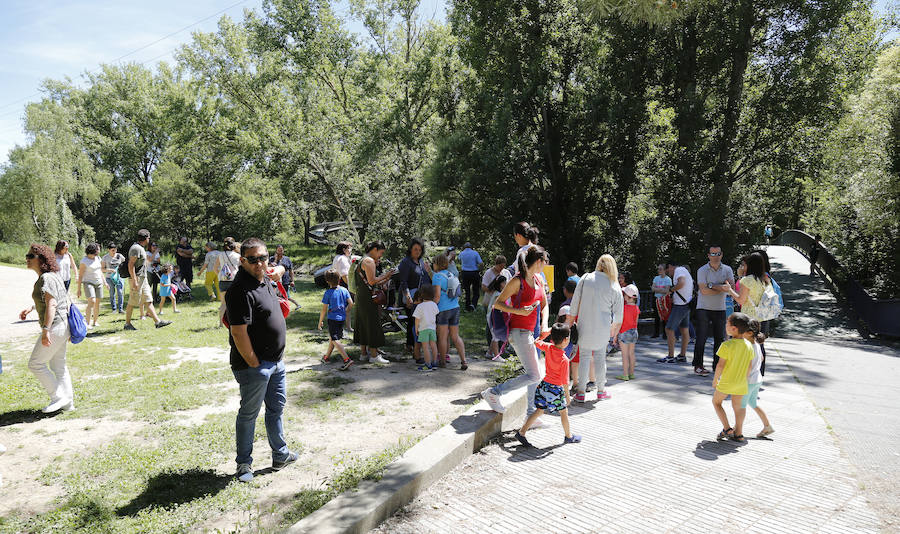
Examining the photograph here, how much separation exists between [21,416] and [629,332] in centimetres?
733

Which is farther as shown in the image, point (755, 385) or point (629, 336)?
point (629, 336)

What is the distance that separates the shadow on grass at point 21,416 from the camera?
18.6 ft

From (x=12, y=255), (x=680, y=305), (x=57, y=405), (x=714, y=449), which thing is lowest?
(x=714, y=449)

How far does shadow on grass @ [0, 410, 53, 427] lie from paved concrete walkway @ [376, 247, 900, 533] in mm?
4559

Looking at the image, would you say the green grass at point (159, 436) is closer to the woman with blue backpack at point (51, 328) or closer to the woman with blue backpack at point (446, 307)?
the woman with blue backpack at point (51, 328)

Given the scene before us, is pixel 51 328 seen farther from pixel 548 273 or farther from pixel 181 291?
pixel 181 291

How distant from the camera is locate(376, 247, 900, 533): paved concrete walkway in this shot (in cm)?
362

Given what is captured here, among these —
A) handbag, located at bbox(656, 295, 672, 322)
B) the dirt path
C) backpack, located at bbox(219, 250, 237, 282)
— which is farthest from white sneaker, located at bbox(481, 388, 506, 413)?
the dirt path

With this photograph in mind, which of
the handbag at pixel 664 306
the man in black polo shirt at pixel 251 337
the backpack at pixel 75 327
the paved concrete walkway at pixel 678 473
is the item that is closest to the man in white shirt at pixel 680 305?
the handbag at pixel 664 306

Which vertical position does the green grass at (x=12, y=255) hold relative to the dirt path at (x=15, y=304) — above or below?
above

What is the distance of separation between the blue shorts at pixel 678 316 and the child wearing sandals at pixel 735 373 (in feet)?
11.1

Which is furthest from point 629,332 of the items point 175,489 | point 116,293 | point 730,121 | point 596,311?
point 116,293

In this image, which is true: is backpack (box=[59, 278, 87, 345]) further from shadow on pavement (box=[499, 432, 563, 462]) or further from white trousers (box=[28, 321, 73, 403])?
shadow on pavement (box=[499, 432, 563, 462])

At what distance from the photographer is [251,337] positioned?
13.9 feet
